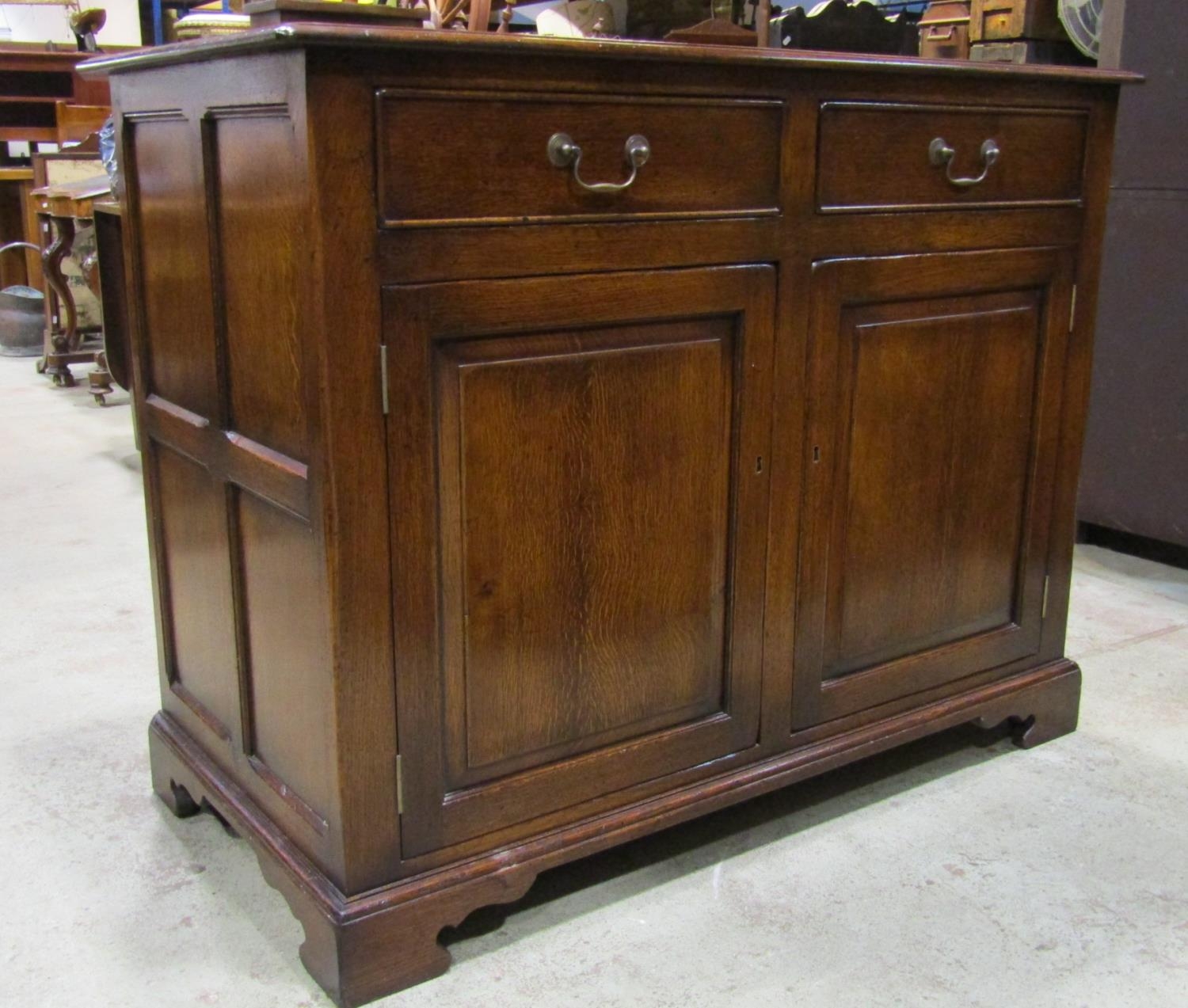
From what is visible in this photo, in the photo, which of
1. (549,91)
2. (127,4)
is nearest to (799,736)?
(549,91)

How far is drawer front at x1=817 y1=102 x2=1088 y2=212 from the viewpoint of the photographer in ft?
5.23

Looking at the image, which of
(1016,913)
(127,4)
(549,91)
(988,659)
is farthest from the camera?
(127,4)

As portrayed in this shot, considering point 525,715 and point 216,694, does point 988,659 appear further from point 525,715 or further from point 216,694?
point 216,694

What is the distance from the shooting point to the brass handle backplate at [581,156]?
1.36 meters

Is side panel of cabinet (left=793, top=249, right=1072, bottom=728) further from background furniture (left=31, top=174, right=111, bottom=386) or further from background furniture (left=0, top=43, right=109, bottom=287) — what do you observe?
background furniture (left=0, top=43, right=109, bottom=287)

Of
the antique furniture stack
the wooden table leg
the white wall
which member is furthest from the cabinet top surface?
the white wall

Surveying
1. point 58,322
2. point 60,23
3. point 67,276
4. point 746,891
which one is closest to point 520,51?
point 746,891

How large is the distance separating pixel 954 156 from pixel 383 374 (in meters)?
0.83

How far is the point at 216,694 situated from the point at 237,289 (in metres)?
0.55

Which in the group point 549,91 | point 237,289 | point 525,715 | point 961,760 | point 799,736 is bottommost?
point 961,760

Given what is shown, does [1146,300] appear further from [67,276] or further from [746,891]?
[67,276]

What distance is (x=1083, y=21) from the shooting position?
3.81 meters

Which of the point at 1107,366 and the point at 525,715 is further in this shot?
the point at 1107,366

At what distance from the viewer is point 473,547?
1.43 m
